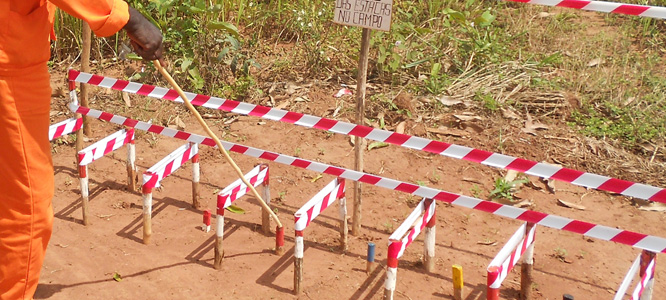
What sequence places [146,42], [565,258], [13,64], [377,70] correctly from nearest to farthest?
[13,64]
[146,42]
[565,258]
[377,70]

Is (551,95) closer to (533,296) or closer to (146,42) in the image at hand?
(533,296)

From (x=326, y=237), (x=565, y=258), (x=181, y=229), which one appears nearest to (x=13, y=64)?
(x=181, y=229)

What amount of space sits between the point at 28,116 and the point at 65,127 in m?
2.14

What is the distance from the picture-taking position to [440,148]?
4.75 metres

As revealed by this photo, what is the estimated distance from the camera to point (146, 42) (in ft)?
13.4

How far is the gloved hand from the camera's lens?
13.2ft

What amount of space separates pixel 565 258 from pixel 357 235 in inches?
54.8

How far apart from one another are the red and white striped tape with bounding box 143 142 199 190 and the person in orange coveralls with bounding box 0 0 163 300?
1.18 meters

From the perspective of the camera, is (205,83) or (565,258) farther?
(205,83)

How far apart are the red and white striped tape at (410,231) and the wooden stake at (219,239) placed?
1.10 meters

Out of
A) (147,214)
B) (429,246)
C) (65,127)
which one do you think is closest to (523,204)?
(429,246)

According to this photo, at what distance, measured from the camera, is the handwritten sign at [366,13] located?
504cm

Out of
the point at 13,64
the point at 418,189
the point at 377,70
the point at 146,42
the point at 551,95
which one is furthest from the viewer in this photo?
the point at 377,70

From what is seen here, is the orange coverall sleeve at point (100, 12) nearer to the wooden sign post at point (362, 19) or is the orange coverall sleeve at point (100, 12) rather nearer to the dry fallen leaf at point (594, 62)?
the wooden sign post at point (362, 19)
